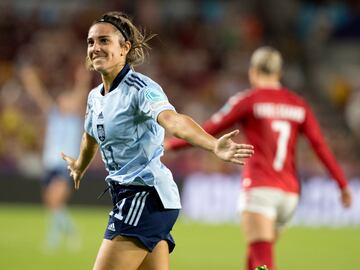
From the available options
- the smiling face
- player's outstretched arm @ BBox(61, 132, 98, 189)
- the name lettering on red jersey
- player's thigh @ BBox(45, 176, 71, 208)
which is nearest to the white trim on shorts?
the name lettering on red jersey

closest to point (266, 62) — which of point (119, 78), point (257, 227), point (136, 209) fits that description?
point (257, 227)

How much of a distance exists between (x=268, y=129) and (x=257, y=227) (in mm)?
808

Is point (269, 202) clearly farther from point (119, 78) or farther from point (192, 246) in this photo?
point (192, 246)

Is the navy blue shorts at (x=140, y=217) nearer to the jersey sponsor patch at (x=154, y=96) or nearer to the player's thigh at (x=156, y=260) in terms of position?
the player's thigh at (x=156, y=260)

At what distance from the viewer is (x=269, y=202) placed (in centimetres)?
745

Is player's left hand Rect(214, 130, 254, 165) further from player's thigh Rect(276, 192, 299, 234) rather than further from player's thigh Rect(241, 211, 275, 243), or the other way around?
player's thigh Rect(276, 192, 299, 234)

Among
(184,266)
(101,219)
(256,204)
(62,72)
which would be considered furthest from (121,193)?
(62,72)

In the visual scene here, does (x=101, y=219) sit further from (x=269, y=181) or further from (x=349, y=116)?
(x=269, y=181)

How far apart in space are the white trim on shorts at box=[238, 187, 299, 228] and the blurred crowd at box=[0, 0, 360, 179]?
10.2 metres

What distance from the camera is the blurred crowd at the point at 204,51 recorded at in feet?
62.3

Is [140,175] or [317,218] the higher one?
[140,175]

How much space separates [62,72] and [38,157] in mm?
2944

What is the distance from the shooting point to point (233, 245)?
13.2 metres

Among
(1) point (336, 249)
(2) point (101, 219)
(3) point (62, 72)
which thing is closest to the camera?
(1) point (336, 249)
